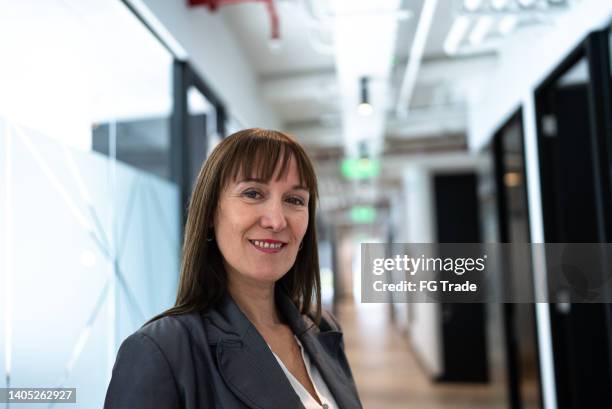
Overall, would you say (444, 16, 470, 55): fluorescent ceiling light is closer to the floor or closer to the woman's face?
the woman's face

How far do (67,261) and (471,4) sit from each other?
7.07 ft

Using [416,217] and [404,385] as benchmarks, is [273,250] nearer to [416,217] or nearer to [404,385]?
[404,385]

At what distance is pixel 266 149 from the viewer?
110cm

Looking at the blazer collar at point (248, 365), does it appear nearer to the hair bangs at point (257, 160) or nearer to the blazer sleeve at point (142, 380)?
the blazer sleeve at point (142, 380)

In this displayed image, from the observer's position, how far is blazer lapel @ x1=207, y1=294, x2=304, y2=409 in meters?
1.00

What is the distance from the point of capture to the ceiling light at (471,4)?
244 centimetres

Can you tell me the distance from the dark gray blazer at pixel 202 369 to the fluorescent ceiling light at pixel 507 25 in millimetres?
2319

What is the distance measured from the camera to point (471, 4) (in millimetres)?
2453

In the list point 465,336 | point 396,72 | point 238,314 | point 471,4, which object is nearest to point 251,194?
point 238,314

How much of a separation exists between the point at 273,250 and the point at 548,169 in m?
2.45

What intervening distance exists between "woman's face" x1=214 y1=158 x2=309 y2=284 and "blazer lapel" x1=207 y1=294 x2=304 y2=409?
0.11 meters

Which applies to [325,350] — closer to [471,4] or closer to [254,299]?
[254,299]

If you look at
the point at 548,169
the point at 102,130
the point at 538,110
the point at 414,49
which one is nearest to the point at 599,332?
the point at 548,169

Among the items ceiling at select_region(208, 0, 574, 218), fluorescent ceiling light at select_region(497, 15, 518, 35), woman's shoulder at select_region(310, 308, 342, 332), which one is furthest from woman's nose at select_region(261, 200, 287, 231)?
fluorescent ceiling light at select_region(497, 15, 518, 35)
